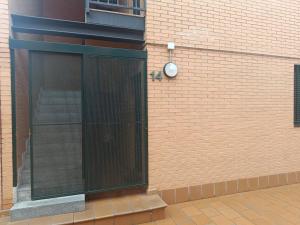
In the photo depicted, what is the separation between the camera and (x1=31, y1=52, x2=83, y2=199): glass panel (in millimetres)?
2941

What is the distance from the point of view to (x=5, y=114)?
2.84 metres

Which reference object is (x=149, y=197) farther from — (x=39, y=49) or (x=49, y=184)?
(x=39, y=49)

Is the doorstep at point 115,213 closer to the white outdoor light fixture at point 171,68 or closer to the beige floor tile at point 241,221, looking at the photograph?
the beige floor tile at point 241,221

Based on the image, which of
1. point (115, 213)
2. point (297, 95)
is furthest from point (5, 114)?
point (297, 95)

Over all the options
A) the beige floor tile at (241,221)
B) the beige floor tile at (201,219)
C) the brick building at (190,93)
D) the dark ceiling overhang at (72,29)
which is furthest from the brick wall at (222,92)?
the beige floor tile at (241,221)

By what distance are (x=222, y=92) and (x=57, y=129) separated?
2.82m

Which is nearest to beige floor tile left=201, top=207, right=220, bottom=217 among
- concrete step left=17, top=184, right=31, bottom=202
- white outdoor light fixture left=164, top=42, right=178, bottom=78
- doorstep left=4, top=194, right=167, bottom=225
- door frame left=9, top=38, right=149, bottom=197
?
doorstep left=4, top=194, right=167, bottom=225

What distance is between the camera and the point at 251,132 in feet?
13.8

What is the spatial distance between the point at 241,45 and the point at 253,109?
123 centimetres

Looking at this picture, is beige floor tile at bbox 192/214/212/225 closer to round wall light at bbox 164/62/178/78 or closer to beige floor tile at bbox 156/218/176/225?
beige floor tile at bbox 156/218/176/225

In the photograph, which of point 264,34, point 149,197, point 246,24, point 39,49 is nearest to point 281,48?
point 264,34

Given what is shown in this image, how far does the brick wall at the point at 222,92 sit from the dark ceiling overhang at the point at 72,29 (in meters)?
0.34

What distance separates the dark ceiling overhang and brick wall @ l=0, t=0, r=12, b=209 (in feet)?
0.49

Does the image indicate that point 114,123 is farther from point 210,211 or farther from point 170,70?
point 210,211
